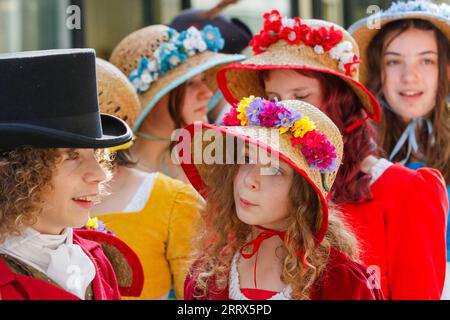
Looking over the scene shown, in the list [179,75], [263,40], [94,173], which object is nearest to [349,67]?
[263,40]

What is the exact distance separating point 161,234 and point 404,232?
874mm

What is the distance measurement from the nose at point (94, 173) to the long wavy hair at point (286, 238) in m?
0.54

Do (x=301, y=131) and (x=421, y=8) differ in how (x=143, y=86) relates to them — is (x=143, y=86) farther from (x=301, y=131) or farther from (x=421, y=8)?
(x=301, y=131)

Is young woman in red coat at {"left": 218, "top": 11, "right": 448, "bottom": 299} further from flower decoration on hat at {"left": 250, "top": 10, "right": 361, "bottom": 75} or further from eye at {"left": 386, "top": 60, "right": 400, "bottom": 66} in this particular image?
eye at {"left": 386, "top": 60, "right": 400, "bottom": 66}

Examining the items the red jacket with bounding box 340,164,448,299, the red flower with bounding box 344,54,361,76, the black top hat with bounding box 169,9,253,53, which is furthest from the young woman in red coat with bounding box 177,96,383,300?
the black top hat with bounding box 169,9,253,53

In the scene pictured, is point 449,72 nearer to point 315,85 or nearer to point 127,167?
point 315,85

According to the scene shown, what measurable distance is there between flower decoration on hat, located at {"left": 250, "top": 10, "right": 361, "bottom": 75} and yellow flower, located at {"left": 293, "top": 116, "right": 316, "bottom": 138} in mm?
736

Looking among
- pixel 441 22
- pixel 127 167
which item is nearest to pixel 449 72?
pixel 441 22

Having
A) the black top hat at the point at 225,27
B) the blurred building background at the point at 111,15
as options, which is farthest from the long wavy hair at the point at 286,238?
the blurred building background at the point at 111,15

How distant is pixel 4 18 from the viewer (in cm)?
655

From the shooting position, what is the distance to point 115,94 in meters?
3.34

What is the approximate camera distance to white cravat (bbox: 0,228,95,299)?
213cm

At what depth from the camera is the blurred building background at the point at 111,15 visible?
18.6 feet

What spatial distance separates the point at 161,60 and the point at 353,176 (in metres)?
1.20
